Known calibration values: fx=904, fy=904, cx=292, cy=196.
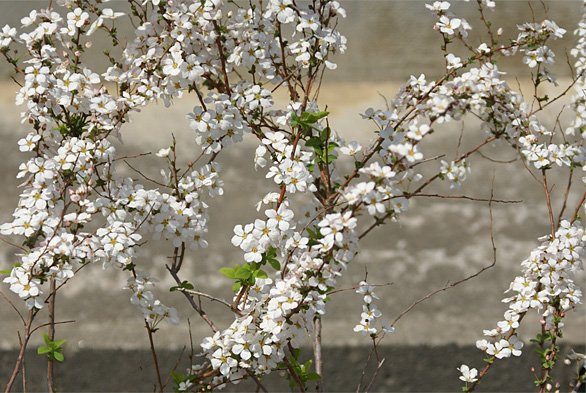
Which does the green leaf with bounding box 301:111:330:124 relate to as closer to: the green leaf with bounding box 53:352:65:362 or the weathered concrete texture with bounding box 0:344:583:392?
the green leaf with bounding box 53:352:65:362

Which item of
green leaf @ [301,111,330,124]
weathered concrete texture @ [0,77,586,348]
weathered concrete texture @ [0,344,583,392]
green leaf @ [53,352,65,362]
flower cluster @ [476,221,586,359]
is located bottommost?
green leaf @ [53,352,65,362]

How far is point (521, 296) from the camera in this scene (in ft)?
8.80

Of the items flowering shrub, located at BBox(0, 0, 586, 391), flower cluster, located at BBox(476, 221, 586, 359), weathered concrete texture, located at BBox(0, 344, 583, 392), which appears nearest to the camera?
flowering shrub, located at BBox(0, 0, 586, 391)

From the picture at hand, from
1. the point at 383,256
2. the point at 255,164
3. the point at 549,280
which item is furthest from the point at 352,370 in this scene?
the point at 255,164

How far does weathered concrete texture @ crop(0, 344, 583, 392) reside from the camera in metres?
3.65

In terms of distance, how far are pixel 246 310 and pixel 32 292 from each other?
564 millimetres

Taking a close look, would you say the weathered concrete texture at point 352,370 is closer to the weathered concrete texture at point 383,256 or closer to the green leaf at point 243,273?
the weathered concrete texture at point 383,256

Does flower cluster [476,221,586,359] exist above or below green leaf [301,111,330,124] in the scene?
below

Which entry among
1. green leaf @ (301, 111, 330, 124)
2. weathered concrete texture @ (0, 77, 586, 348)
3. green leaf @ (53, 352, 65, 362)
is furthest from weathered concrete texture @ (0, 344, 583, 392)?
green leaf @ (301, 111, 330, 124)

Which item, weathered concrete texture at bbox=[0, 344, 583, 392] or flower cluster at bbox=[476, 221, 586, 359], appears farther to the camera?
weathered concrete texture at bbox=[0, 344, 583, 392]

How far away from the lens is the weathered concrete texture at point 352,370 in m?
3.65

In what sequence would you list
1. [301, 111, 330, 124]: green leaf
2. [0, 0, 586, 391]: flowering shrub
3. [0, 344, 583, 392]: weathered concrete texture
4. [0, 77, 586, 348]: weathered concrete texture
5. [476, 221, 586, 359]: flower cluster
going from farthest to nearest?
[0, 77, 586, 348]: weathered concrete texture < [0, 344, 583, 392]: weathered concrete texture < [476, 221, 586, 359]: flower cluster < [301, 111, 330, 124]: green leaf < [0, 0, 586, 391]: flowering shrub

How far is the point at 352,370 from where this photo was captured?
12.0ft

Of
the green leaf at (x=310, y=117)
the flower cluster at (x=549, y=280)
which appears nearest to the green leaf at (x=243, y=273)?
the green leaf at (x=310, y=117)
